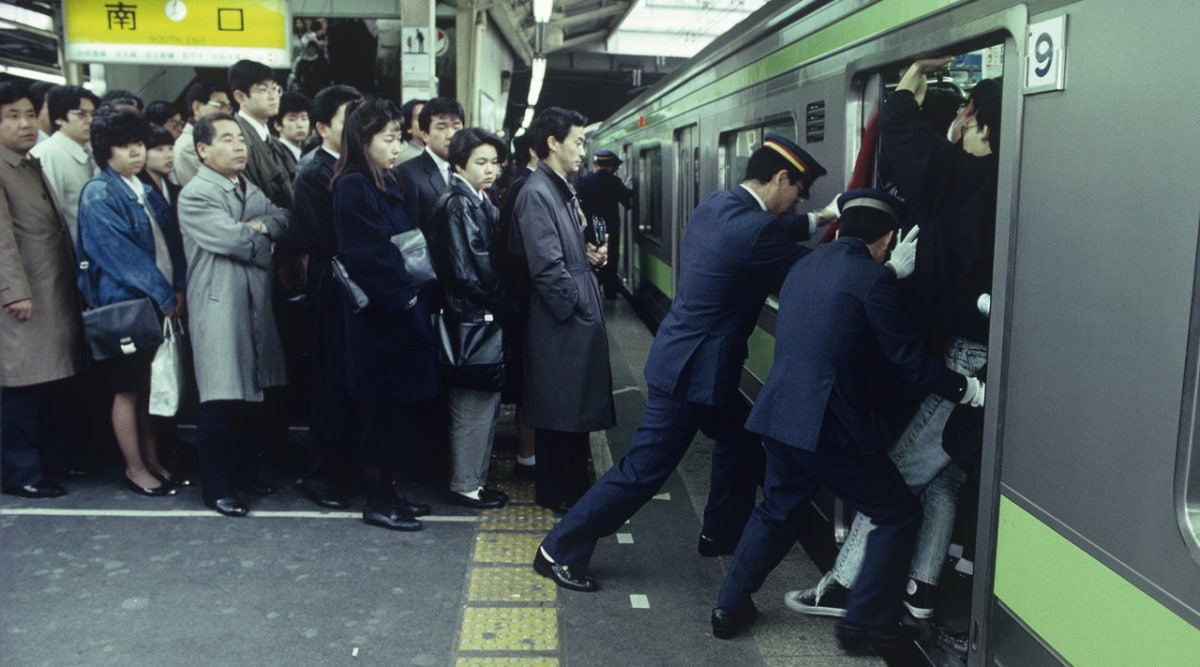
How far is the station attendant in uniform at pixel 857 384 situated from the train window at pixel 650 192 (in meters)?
5.76

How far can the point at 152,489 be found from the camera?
4.46 metres

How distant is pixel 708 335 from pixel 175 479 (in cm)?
269

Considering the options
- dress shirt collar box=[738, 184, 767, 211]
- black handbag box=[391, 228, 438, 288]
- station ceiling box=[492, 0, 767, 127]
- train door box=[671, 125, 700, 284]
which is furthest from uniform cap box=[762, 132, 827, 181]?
station ceiling box=[492, 0, 767, 127]

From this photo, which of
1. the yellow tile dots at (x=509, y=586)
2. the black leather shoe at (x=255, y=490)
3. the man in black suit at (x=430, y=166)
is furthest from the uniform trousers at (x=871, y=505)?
the black leather shoe at (x=255, y=490)

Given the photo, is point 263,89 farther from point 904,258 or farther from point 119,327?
point 904,258

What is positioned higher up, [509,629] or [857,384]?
→ [857,384]

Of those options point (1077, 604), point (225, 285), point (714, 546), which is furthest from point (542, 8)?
point (1077, 604)

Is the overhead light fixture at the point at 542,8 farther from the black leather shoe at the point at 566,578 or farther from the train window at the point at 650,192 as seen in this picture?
the black leather shoe at the point at 566,578

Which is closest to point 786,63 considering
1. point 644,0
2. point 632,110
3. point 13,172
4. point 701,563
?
point 701,563

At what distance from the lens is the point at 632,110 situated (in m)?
10.2

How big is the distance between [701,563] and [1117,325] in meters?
2.23

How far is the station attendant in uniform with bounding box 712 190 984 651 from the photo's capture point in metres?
2.79

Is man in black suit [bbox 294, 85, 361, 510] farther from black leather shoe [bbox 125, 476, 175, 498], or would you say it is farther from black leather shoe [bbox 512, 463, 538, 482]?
black leather shoe [bbox 512, 463, 538, 482]

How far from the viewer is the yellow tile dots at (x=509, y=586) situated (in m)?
3.51
